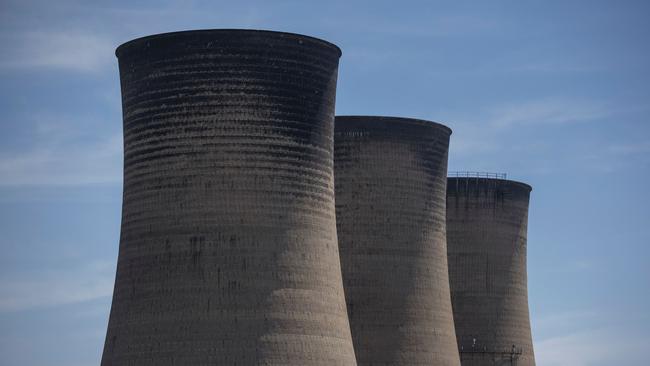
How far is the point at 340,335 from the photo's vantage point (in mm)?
37906

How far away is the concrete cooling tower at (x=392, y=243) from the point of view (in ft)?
148

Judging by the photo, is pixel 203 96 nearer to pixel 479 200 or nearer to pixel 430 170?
pixel 430 170

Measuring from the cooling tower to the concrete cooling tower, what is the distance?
838 cm

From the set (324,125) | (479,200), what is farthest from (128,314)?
(479,200)

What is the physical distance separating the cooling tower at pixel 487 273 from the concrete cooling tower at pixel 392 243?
8.38m

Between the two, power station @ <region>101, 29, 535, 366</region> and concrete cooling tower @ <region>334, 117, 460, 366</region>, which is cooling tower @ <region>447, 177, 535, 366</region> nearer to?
concrete cooling tower @ <region>334, 117, 460, 366</region>

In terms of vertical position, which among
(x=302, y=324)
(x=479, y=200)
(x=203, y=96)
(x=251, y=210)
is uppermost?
(x=479, y=200)

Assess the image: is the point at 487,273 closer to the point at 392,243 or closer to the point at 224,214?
the point at 392,243

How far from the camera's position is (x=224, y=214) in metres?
36.3

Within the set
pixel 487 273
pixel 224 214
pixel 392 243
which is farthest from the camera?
pixel 487 273

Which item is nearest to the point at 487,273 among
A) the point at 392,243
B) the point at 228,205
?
the point at 392,243

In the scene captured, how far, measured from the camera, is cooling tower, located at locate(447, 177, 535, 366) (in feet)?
180

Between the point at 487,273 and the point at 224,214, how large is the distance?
20.8m

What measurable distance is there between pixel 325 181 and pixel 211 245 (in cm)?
376
